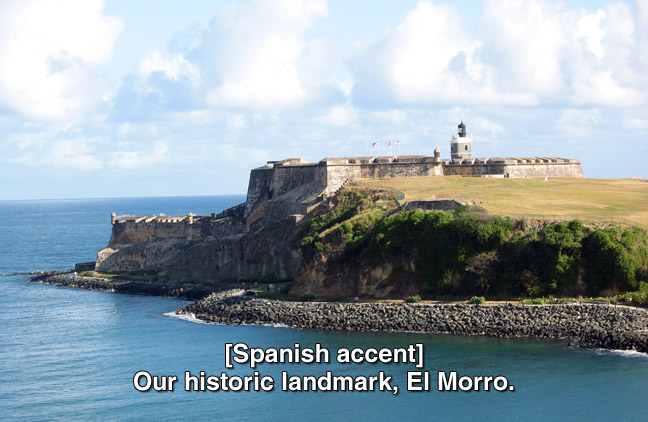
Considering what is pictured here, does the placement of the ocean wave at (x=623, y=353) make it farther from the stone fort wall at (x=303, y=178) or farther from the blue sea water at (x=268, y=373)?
the stone fort wall at (x=303, y=178)

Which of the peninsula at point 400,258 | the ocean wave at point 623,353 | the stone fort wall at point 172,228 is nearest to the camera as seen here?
the ocean wave at point 623,353

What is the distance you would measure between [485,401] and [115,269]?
60.3m

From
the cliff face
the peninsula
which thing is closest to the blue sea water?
the peninsula

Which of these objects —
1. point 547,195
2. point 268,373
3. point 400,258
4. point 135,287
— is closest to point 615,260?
point 400,258

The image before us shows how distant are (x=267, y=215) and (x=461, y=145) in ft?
76.4

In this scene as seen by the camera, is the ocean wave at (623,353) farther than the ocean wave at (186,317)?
No

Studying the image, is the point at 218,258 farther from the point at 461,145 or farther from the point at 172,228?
the point at 461,145

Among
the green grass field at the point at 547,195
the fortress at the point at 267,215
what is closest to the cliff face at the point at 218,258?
the fortress at the point at 267,215

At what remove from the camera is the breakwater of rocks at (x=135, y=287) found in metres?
74.4

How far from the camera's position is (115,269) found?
92.6 m

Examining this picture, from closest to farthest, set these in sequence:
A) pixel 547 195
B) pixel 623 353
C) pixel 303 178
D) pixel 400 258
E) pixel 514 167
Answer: pixel 623 353, pixel 400 258, pixel 547 195, pixel 514 167, pixel 303 178

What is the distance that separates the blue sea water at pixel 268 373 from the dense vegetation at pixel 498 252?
6.54 metres

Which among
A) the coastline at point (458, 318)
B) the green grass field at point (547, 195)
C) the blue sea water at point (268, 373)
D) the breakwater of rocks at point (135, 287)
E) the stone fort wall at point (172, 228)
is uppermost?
the green grass field at point (547, 195)

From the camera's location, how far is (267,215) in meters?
86.8
